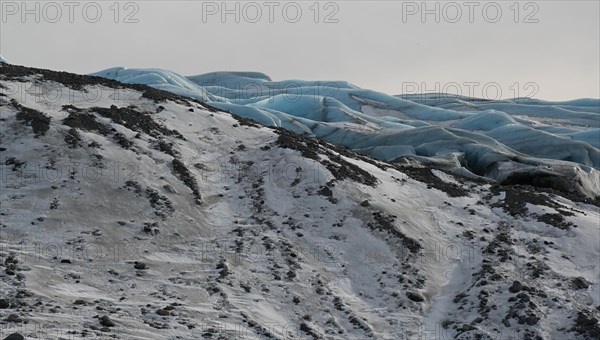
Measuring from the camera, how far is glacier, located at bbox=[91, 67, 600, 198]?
35094mm

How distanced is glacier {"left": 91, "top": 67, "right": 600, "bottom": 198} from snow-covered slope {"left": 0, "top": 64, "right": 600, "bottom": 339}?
30.1 feet

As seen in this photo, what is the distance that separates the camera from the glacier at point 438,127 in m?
35.1

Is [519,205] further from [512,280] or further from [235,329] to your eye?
[235,329]

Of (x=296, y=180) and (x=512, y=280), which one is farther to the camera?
(x=296, y=180)

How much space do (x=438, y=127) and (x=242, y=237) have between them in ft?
84.5

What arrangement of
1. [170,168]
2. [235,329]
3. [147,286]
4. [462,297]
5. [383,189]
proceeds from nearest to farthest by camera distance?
[235,329], [147,286], [462,297], [170,168], [383,189]

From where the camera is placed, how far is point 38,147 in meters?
20.4

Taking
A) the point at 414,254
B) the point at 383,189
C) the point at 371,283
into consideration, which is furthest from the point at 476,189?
the point at 371,283

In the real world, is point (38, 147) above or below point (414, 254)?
above

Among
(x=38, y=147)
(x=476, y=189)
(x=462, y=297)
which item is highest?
(x=38, y=147)

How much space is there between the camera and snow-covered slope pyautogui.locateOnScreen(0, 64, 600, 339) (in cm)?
1539

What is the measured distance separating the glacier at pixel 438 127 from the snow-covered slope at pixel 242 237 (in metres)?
9.17

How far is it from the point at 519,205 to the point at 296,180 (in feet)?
23.2

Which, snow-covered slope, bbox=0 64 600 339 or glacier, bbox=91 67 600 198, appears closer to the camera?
snow-covered slope, bbox=0 64 600 339
